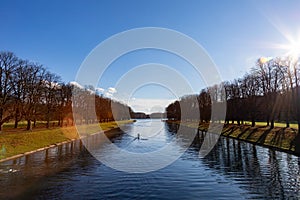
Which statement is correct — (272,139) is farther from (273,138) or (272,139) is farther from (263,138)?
(263,138)

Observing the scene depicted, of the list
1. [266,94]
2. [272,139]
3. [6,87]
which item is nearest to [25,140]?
[6,87]

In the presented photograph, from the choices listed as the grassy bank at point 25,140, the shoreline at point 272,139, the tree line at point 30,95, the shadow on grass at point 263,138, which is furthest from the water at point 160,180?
the tree line at point 30,95

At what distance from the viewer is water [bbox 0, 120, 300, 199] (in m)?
16.7

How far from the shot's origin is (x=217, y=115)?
8206cm

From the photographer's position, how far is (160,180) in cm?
2081

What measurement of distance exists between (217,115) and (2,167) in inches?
2614

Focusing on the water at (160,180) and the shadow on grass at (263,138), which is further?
the shadow on grass at (263,138)

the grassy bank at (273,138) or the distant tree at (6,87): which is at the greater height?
the distant tree at (6,87)

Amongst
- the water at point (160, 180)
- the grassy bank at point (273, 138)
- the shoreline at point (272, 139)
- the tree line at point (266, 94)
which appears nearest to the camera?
the water at point (160, 180)

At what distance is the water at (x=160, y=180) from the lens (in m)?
16.7

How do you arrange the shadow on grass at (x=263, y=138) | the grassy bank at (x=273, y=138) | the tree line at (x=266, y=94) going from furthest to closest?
1. the tree line at (x=266, y=94)
2. the shadow on grass at (x=263, y=138)
3. the grassy bank at (x=273, y=138)

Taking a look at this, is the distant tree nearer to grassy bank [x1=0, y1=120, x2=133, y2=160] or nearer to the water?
grassy bank [x1=0, y1=120, x2=133, y2=160]

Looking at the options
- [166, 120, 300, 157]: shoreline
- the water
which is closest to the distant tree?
the water

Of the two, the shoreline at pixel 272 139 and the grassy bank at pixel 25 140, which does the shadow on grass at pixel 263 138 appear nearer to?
the shoreline at pixel 272 139
